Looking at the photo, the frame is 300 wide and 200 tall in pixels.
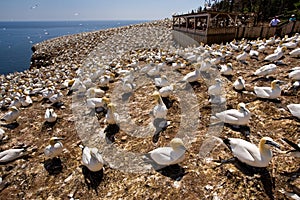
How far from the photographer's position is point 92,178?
3.91 metres

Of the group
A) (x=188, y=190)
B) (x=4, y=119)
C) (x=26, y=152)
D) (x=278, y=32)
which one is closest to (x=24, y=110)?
(x=4, y=119)

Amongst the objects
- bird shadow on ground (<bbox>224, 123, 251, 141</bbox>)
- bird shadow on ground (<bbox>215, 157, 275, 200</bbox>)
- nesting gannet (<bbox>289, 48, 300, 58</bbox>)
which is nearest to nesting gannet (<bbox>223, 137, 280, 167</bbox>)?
bird shadow on ground (<bbox>215, 157, 275, 200</bbox>)

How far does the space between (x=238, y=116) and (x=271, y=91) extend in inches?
62.0

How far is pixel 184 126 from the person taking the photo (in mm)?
4969

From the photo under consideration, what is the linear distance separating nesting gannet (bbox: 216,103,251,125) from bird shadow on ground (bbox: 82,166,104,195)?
316 cm

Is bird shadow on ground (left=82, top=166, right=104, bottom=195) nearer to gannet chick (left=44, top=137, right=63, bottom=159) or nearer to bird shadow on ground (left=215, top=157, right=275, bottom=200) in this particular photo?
gannet chick (left=44, top=137, right=63, bottom=159)

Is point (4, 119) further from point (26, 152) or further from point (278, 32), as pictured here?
point (278, 32)

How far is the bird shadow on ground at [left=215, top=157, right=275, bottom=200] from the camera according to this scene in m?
2.97

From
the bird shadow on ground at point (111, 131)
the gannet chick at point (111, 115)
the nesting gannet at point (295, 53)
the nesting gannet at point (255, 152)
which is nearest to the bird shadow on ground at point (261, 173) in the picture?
the nesting gannet at point (255, 152)

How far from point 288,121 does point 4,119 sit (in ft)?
29.3

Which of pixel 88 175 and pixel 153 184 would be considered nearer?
pixel 153 184

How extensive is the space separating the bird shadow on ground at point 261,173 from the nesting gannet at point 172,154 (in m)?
0.91

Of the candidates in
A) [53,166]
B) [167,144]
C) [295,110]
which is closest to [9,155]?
[53,166]

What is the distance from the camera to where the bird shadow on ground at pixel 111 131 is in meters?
5.07
